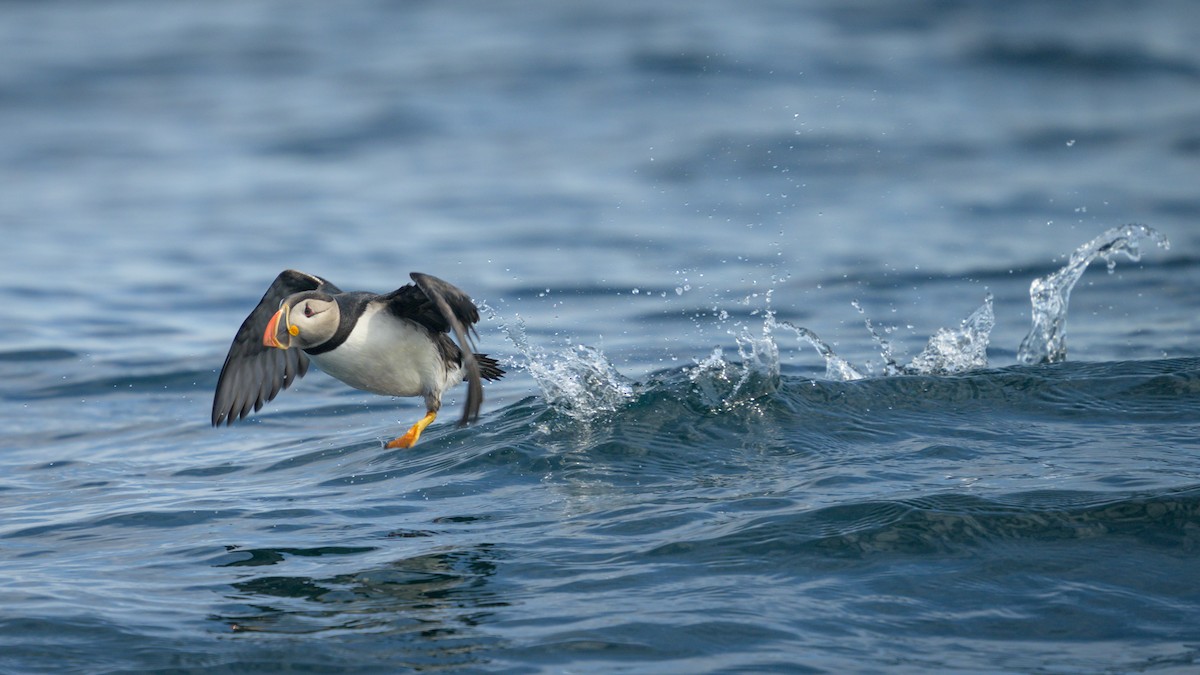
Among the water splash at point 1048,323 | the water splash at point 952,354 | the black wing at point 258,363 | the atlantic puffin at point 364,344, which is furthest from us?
the water splash at point 1048,323

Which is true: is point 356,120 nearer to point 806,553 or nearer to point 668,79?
point 668,79

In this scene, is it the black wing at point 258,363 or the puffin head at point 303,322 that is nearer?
the puffin head at point 303,322

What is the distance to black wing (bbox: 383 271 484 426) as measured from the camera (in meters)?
5.55

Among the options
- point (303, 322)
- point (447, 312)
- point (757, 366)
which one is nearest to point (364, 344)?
point (303, 322)

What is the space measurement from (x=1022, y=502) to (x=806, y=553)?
3.39 feet

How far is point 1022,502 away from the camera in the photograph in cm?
557

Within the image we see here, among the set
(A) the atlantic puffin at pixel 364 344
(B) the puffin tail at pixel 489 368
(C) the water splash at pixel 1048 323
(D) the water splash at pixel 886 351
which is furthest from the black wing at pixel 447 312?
(C) the water splash at pixel 1048 323

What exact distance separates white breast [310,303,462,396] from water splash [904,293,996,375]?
2.88 metres

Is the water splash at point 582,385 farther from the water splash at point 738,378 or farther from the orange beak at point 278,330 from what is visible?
the orange beak at point 278,330

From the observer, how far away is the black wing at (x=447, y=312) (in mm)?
5551

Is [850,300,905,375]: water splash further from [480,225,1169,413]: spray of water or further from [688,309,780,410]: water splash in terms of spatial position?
[688,309,780,410]: water splash

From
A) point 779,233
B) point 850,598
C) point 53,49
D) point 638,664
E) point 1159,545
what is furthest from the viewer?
point 53,49

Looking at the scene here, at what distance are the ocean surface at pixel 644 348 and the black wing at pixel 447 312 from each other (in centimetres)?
66

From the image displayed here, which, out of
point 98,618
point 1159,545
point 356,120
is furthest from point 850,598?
point 356,120
